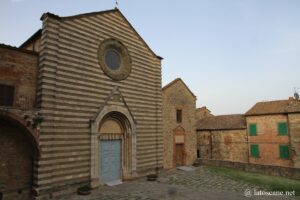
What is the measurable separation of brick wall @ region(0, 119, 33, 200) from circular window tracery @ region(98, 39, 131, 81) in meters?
5.46

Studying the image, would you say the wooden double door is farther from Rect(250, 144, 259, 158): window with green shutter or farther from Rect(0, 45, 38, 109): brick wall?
Rect(0, 45, 38, 109): brick wall

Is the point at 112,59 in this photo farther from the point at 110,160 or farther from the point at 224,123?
the point at 224,123

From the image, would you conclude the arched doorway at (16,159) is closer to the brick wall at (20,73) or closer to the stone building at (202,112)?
the brick wall at (20,73)

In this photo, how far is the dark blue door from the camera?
12961 mm

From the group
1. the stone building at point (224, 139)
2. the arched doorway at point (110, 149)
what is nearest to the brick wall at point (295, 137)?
the stone building at point (224, 139)

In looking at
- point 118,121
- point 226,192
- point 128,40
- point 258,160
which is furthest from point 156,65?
point 258,160

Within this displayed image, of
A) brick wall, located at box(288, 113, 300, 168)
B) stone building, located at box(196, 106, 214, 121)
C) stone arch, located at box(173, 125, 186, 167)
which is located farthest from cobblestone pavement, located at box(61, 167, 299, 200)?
stone building, located at box(196, 106, 214, 121)

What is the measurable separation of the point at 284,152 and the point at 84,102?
19.6 metres

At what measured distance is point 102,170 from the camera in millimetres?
12828

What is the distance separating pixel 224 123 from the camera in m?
27.2

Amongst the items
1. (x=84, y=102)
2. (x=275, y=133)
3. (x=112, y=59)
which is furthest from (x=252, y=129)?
(x=84, y=102)

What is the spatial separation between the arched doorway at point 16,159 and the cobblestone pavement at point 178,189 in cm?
191

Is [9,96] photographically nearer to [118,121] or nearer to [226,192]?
[118,121]

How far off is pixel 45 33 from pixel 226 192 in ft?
37.8
